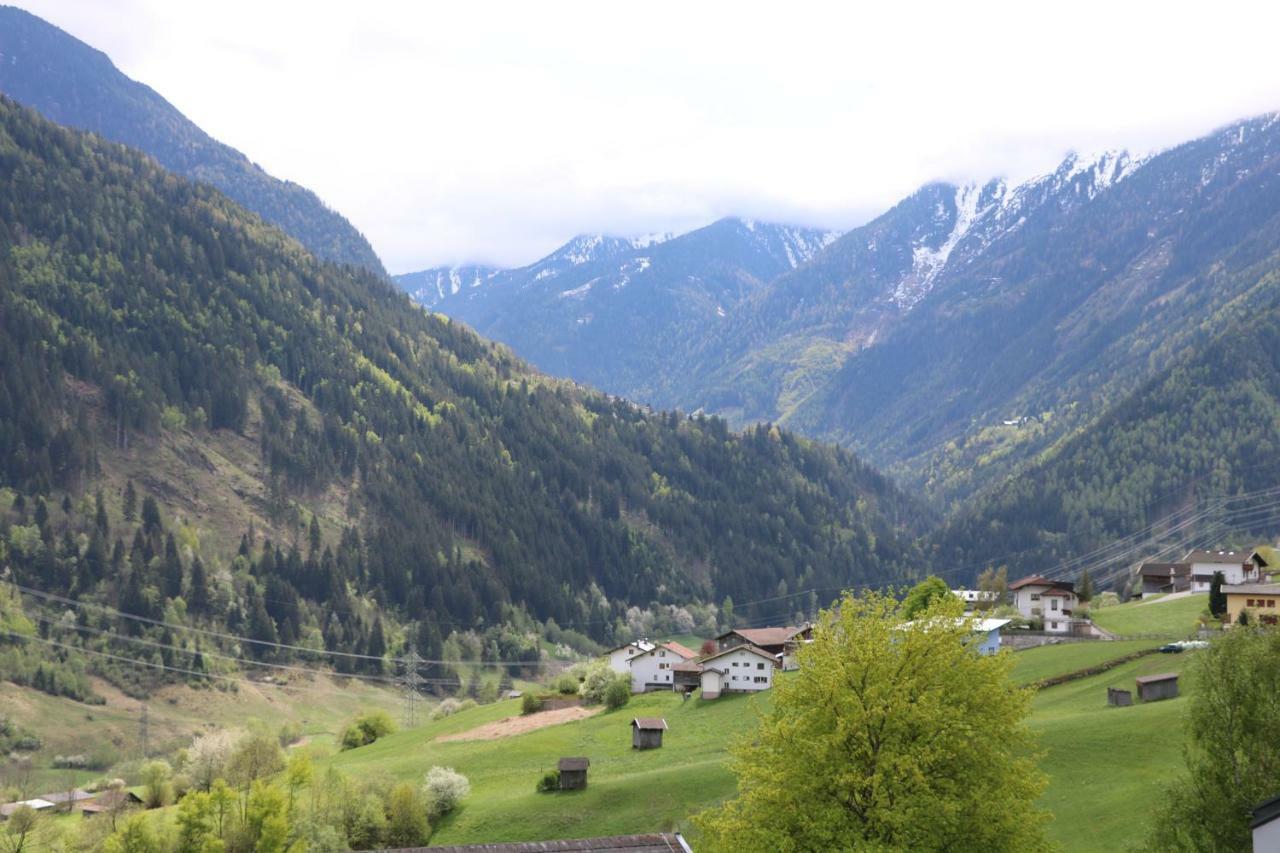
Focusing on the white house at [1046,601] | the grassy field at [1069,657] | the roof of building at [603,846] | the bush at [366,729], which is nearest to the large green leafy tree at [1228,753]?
the roof of building at [603,846]

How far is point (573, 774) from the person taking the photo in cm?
8906

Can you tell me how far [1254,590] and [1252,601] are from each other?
145 cm

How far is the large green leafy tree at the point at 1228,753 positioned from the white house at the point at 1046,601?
80.8 m

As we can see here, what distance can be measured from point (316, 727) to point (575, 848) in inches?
6040

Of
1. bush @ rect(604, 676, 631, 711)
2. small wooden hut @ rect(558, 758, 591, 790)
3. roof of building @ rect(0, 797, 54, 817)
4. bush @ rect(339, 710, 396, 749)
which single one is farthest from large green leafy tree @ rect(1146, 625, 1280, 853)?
bush @ rect(339, 710, 396, 749)

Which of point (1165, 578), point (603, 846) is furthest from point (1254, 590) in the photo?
point (603, 846)

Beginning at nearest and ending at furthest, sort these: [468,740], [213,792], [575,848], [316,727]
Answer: [575,848], [213,792], [468,740], [316,727]

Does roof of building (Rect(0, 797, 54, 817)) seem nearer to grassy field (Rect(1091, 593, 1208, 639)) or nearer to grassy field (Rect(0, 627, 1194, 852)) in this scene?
grassy field (Rect(0, 627, 1194, 852))

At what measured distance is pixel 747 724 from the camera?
4043 inches

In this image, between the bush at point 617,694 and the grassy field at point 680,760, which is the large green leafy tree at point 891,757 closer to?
Result: the grassy field at point 680,760

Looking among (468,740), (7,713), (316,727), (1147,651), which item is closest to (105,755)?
(7,713)

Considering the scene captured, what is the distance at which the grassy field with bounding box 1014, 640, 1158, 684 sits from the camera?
319ft

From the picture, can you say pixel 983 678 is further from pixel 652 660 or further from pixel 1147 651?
pixel 652 660

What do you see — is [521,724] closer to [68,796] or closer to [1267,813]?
[68,796]
